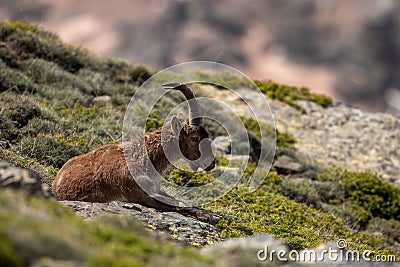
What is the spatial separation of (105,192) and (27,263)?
187 inches

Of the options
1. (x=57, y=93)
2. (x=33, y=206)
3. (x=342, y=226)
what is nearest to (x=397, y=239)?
(x=342, y=226)

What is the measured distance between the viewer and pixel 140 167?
9.05 m

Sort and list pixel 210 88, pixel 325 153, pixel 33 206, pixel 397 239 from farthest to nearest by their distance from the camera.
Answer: pixel 210 88, pixel 325 153, pixel 397 239, pixel 33 206

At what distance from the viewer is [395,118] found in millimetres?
21609

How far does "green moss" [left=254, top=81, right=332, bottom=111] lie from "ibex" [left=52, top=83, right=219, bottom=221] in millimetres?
11939

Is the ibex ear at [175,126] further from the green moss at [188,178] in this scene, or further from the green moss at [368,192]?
the green moss at [368,192]

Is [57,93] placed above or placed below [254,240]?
above

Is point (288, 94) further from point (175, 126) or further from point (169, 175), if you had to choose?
point (175, 126)

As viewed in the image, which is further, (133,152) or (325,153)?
(325,153)

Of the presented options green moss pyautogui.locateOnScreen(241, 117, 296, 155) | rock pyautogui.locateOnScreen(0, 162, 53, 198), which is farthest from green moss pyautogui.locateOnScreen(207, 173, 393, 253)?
green moss pyautogui.locateOnScreen(241, 117, 296, 155)

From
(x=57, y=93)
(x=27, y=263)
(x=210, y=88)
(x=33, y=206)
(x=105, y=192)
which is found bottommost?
(x=27, y=263)

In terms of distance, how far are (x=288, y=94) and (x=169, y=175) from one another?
11301 millimetres

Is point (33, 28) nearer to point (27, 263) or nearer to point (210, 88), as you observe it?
point (210, 88)

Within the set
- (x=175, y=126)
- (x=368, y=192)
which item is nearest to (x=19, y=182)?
(x=175, y=126)
